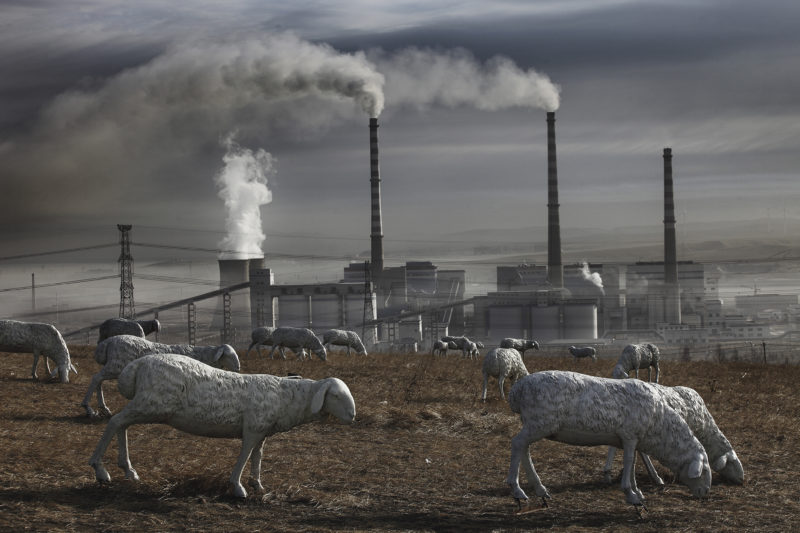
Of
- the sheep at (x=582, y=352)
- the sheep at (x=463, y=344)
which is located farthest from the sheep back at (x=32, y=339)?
the sheep at (x=582, y=352)

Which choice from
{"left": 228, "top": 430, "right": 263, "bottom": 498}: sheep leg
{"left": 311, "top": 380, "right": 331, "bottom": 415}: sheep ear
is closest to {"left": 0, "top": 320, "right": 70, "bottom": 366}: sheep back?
{"left": 228, "top": 430, "right": 263, "bottom": 498}: sheep leg

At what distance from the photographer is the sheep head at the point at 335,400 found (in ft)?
34.1

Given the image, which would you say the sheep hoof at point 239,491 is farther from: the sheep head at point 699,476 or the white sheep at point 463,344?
the white sheep at point 463,344

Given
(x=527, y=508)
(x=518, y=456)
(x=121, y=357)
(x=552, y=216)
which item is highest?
(x=552, y=216)

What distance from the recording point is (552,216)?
347ft

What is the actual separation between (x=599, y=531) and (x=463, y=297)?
345 feet

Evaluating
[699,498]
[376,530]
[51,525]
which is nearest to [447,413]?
[699,498]

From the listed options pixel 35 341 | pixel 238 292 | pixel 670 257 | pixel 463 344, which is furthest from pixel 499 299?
pixel 35 341

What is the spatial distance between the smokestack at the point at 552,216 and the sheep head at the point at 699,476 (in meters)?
95.8

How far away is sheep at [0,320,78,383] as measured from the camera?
1906cm

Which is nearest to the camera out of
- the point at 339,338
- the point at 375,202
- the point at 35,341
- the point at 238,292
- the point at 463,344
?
the point at 35,341

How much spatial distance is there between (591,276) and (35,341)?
104 metres

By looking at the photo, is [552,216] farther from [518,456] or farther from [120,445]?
[120,445]

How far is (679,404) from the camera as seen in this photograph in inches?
434
